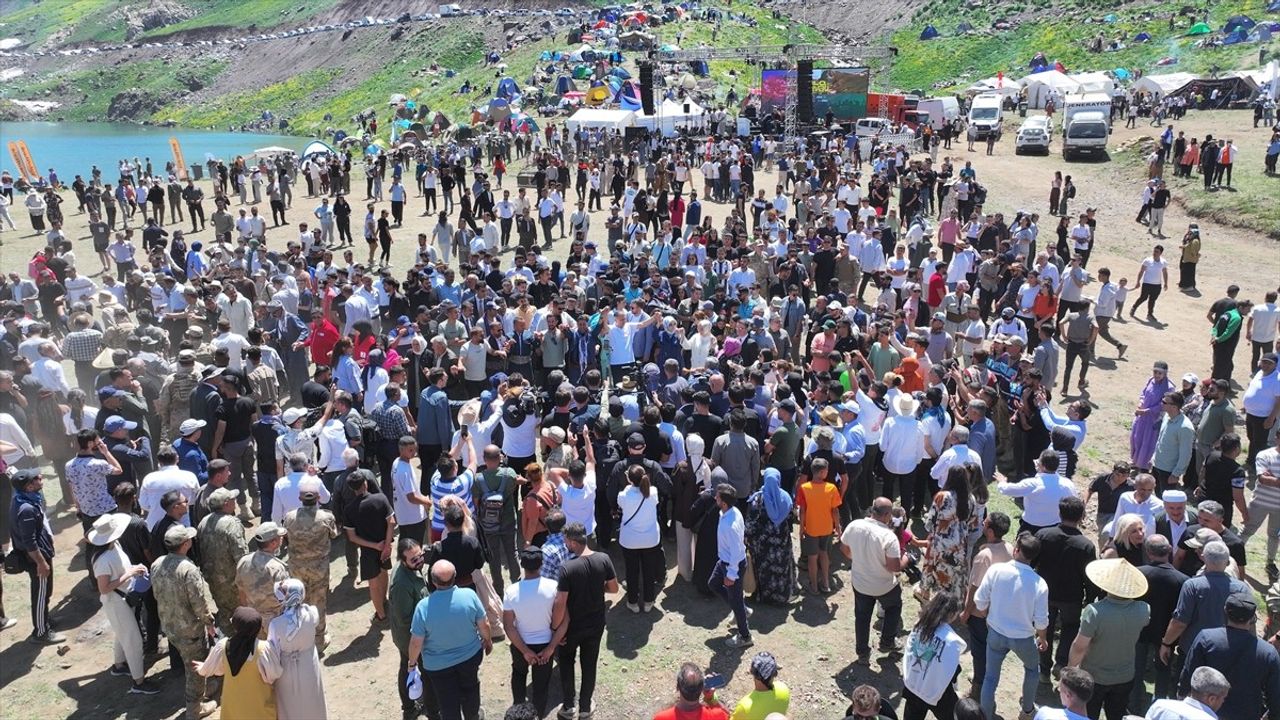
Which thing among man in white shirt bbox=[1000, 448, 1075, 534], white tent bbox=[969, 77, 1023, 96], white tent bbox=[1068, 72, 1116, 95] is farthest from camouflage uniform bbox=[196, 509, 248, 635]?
white tent bbox=[969, 77, 1023, 96]

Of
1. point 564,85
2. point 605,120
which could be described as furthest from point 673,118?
point 564,85

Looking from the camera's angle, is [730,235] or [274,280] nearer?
Answer: [274,280]

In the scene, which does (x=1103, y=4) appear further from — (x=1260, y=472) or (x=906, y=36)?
(x=1260, y=472)

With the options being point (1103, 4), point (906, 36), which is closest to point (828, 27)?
point (906, 36)

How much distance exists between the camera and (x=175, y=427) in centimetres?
917

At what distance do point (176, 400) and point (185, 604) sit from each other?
3.85 m

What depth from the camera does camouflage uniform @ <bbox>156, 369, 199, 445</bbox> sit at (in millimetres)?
9211

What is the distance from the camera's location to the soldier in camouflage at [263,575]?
5625 millimetres

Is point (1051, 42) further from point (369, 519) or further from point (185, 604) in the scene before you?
point (185, 604)

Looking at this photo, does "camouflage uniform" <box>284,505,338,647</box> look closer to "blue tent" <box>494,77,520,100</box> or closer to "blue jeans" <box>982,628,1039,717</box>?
"blue jeans" <box>982,628,1039,717</box>

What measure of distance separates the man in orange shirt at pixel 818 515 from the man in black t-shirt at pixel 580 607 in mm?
2170

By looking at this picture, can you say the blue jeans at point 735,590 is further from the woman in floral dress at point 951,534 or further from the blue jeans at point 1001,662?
the blue jeans at point 1001,662

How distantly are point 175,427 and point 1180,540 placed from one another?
949 cm

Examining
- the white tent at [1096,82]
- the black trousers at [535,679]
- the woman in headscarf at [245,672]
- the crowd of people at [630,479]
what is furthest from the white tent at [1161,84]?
the woman in headscarf at [245,672]
